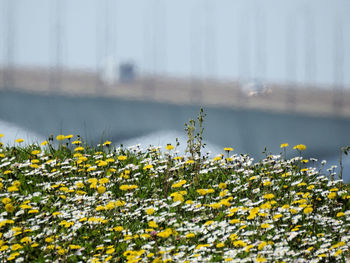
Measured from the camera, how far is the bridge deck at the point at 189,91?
37688mm

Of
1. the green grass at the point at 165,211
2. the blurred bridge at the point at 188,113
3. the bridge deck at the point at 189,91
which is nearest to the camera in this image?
the green grass at the point at 165,211

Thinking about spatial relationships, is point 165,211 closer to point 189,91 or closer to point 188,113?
point 188,113

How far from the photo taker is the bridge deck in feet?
124

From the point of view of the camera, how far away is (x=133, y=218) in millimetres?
5688

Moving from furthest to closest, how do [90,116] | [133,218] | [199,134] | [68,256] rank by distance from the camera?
[90,116]
[199,134]
[133,218]
[68,256]

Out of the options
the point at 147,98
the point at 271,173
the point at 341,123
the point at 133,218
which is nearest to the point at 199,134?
the point at 271,173

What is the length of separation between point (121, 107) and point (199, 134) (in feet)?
104

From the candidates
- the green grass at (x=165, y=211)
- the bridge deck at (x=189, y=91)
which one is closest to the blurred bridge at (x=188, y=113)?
the bridge deck at (x=189, y=91)

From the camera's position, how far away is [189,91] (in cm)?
4034

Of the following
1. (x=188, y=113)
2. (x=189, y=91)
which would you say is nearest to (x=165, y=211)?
(x=188, y=113)

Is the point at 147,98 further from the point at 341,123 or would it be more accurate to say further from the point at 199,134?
the point at 199,134

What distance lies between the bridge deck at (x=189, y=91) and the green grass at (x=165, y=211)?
29.1m

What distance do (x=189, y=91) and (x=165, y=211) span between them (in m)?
34.8

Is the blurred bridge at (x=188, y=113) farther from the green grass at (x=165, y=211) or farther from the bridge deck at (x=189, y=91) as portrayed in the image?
the green grass at (x=165, y=211)
